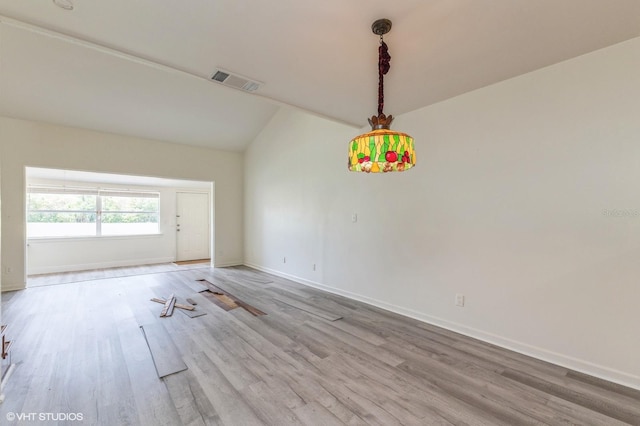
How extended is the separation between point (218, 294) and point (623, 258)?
464cm

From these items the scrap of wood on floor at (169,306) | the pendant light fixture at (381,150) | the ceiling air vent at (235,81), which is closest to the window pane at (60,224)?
the scrap of wood on floor at (169,306)

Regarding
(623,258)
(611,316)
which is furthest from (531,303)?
(623,258)

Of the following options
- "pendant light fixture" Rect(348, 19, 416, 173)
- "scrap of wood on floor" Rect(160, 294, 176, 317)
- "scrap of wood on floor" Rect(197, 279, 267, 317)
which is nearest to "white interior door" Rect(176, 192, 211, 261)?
"scrap of wood on floor" Rect(197, 279, 267, 317)

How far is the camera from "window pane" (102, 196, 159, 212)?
7.03 meters

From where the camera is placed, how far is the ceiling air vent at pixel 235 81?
2629 mm

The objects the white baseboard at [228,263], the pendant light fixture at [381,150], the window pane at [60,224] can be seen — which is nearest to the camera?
the pendant light fixture at [381,150]

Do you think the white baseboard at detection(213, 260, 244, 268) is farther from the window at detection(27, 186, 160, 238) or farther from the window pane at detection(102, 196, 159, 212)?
the window pane at detection(102, 196, 159, 212)

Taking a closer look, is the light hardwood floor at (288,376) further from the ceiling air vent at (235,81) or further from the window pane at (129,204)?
the window pane at (129,204)

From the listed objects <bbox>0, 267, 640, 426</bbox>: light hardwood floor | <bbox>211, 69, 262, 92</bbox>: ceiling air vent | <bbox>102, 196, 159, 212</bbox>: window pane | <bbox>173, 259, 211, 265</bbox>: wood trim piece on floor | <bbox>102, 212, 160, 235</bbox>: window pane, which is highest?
<bbox>211, 69, 262, 92</bbox>: ceiling air vent

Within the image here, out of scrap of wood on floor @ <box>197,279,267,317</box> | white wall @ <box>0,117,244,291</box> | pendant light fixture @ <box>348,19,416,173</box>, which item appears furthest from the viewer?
white wall @ <box>0,117,244,291</box>

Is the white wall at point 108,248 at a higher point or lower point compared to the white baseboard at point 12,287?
higher

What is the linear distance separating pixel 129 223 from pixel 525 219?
8490mm

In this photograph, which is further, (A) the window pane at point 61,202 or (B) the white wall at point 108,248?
(A) the window pane at point 61,202

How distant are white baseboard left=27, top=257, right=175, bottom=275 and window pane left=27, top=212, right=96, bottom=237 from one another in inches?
29.4
